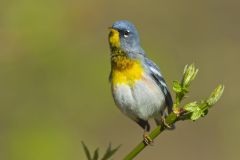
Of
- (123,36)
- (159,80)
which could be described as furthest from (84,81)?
(123,36)

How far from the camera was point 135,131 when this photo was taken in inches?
359

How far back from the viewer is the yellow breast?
3.69 metres

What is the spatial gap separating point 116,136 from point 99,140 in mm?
530

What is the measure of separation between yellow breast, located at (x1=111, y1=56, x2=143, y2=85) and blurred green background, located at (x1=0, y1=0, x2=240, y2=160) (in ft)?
5.43

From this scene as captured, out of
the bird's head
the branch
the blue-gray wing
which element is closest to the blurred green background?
the blue-gray wing

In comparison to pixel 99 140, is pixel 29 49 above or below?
above

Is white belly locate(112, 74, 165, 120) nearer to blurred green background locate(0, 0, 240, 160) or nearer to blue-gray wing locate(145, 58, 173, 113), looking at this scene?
blue-gray wing locate(145, 58, 173, 113)

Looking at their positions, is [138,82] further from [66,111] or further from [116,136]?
[116,136]

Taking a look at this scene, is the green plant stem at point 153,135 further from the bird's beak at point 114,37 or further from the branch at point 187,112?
the bird's beak at point 114,37

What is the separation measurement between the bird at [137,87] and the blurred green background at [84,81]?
165 centimetres

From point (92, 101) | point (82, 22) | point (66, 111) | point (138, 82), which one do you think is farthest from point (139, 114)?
point (82, 22)

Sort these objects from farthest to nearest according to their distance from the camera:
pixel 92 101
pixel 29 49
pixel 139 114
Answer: pixel 29 49
pixel 92 101
pixel 139 114

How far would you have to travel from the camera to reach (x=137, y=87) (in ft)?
12.4

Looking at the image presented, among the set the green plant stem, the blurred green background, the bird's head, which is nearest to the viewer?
the green plant stem
